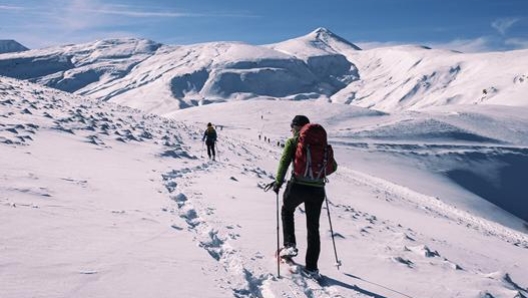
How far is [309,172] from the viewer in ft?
23.2

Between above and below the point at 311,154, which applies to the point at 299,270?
below

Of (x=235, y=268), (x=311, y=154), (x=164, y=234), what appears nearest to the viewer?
(x=235, y=268)

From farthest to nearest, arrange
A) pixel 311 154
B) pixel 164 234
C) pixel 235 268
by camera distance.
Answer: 1. pixel 164 234
2. pixel 311 154
3. pixel 235 268

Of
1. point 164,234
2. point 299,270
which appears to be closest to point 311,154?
point 299,270

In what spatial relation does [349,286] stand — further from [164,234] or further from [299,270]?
[164,234]

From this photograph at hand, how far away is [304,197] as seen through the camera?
23.6 ft

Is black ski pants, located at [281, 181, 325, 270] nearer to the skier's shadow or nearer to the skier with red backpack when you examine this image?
the skier with red backpack

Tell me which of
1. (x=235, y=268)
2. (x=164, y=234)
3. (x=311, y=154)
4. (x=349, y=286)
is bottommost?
(x=349, y=286)

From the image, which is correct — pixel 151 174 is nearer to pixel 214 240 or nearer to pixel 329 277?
pixel 214 240

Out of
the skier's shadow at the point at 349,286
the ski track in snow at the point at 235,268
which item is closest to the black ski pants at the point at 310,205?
the skier's shadow at the point at 349,286

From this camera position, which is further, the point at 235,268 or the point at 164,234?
the point at 164,234

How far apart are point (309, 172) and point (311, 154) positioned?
0.82 feet

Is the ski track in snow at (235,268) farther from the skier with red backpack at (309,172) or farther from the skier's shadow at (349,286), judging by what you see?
the skier with red backpack at (309,172)

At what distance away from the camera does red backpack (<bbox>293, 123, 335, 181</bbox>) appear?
23.0 ft
